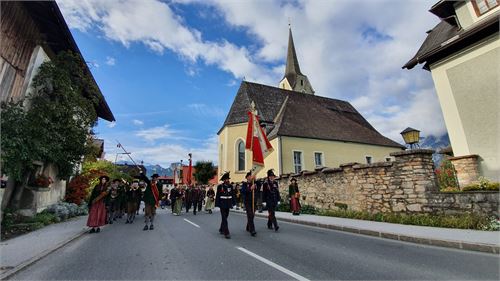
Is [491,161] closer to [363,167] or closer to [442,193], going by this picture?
[442,193]

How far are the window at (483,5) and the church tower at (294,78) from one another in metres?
35.1

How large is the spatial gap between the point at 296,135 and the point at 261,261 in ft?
70.4

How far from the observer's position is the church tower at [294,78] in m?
48.3

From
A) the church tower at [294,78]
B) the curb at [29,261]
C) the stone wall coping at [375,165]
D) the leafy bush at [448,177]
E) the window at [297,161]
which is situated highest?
the church tower at [294,78]

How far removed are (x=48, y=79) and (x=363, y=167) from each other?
13502mm

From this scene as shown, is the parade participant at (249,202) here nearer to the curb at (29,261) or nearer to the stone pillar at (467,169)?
the curb at (29,261)

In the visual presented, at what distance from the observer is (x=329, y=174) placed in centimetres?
1486

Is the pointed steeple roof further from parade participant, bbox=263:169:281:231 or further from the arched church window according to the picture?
parade participant, bbox=263:169:281:231

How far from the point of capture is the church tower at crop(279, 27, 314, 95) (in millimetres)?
48281

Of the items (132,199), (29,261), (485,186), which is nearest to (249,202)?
(29,261)

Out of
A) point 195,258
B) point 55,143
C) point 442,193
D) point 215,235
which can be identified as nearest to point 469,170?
point 442,193

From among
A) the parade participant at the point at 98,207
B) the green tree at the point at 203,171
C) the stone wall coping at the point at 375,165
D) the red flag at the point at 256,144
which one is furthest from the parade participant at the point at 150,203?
the green tree at the point at 203,171

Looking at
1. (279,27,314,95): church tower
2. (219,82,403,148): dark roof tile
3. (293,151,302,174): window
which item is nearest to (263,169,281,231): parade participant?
(219,82,403,148): dark roof tile

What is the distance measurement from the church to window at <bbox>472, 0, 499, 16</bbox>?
1394 centimetres
